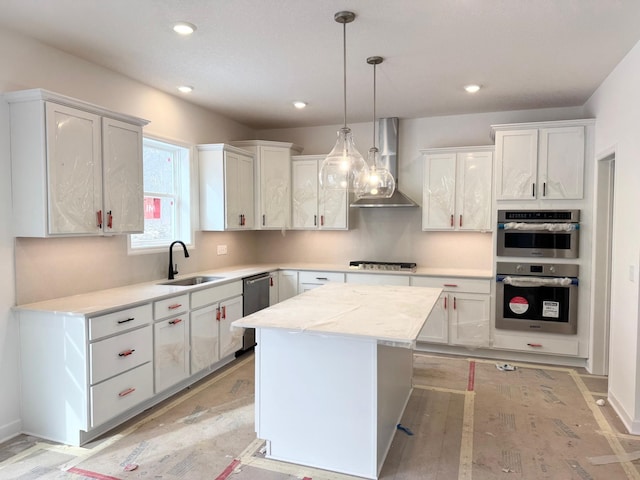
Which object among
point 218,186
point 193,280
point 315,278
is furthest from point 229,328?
point 218,186

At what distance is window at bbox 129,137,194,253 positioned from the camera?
411 centimetres

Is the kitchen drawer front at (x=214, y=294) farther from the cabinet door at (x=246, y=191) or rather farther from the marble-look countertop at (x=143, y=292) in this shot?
the cabinet door at (x=246, y=191)

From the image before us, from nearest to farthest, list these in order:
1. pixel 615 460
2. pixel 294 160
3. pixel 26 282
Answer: pixel 615 460 → pixel 26 282 → pixel 294 160

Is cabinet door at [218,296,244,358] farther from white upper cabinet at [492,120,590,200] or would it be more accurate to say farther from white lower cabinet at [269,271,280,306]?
white upper cabinet at [492,120,590,200]

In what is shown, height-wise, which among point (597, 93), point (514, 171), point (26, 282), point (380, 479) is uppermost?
point (597, 93)

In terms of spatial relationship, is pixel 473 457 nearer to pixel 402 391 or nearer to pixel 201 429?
pixel 402 391

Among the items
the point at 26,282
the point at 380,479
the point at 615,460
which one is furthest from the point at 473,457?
the point at 26,282

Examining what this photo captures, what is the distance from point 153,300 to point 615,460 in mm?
3259

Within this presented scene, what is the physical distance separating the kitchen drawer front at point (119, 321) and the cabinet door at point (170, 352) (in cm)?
16

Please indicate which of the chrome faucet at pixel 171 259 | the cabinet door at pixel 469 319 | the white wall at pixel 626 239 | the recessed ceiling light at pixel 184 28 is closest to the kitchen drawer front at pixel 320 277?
the cabinet door at pixel 469 319

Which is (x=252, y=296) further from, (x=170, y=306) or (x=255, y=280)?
(x=170, y=306)

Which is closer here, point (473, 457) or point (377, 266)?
point (473, 457)

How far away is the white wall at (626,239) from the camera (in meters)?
2.93

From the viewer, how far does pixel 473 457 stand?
2.62 meters
